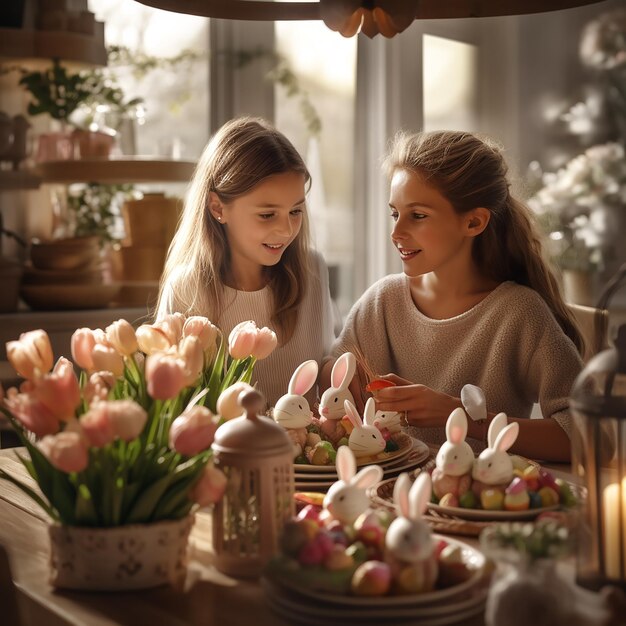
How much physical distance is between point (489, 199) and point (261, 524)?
97 cm

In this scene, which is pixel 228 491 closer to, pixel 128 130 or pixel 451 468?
pixel 451 468

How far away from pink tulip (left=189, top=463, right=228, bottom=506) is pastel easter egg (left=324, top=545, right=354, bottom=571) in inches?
6.2

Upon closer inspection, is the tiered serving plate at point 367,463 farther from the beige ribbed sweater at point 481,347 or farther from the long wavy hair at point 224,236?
the long wavy hair at point 224,236

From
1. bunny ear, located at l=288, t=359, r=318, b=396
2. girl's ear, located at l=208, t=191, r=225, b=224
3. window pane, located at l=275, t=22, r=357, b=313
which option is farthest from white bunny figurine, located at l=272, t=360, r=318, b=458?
window pane, located at l=275, t=22, r=357, b=313

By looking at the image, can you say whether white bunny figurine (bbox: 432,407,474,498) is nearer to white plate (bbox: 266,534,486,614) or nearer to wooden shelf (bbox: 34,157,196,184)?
white plate (bbox: 266,534,486,614)

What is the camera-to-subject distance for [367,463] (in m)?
1.31

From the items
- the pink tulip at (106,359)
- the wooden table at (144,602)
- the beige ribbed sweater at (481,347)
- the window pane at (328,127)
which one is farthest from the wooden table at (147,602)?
the window pane at (328,127)

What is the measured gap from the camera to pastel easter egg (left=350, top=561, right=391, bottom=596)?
0.85 meters

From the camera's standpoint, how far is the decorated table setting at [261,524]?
33.5 inches

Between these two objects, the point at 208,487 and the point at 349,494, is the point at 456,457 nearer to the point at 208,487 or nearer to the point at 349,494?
the point at 349,494

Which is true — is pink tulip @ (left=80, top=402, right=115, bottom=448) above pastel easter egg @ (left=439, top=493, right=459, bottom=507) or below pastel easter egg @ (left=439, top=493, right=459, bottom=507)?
above

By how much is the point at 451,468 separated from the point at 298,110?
267 centimetres

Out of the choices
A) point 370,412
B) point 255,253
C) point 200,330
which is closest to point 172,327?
point 200,330

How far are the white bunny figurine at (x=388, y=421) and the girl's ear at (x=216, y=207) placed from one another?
2.09 feet
